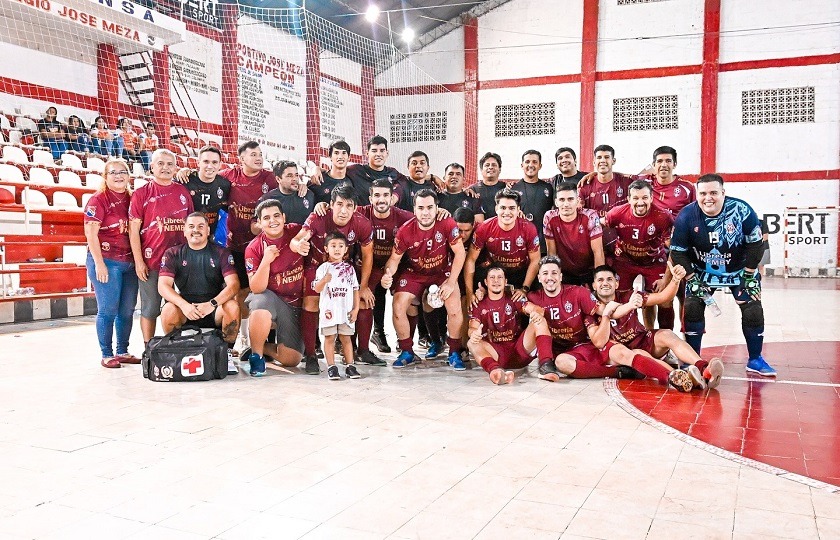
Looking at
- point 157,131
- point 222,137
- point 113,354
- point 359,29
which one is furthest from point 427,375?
point 359,29

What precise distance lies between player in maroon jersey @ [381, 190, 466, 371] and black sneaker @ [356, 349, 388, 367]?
208 millimetres

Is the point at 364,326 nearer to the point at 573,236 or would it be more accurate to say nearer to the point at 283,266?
the point at 283,266

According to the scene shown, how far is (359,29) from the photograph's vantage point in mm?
18000

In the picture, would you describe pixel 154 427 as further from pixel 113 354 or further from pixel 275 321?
pixel 113 354

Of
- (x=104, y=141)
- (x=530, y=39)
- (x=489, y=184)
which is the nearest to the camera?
(x=489, y=184)

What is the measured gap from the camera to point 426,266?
591 cm

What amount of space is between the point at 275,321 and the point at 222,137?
1131cm

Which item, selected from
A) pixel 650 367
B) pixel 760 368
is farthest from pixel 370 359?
pixel 760 368

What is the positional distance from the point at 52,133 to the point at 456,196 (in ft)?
28.3

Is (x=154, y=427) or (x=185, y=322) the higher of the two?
(x=185, y=322)

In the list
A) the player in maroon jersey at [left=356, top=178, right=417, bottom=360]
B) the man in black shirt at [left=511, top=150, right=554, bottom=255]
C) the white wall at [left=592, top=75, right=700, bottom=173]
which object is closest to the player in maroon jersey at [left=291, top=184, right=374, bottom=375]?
the player in maroon jersey at [left=356, top=178, right=417, bottom=360]

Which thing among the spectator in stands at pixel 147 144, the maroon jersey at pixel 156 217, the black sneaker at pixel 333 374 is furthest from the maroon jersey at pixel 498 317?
the spectator in stands at pixel 147 144

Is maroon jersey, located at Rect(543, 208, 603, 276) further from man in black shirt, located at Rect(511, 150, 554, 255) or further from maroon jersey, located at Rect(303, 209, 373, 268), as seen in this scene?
maroon jersey, located at Rect(303, 209, 373, 268)

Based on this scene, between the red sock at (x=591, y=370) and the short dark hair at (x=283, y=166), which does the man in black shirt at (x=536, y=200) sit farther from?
the short dark hair at (x=283, y=166)
